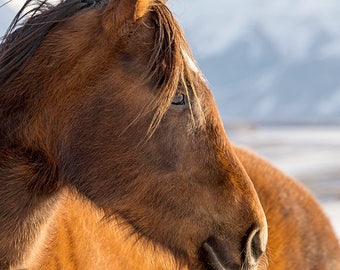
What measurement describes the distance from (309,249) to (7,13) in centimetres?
273

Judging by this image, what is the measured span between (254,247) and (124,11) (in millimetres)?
1210

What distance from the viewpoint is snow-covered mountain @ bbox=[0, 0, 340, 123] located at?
128 metres

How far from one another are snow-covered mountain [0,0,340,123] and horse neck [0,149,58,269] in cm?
11375

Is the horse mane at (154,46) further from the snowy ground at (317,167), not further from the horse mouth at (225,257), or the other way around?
the snowy ground at (317,167)

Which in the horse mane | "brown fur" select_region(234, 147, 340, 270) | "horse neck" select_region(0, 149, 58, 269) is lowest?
"brown fur" select_region(234, 147, 340, 270)

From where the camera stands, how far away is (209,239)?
309 cm

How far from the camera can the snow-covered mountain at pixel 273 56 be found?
12838 centimetres

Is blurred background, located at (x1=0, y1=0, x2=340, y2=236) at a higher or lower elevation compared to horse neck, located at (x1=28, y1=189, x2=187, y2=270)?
lower

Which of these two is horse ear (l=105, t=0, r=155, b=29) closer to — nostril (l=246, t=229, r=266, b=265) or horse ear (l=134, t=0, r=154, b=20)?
horse ear (l=134, t=0, r=154, b=20)

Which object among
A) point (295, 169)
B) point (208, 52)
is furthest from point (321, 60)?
point (295, 169)

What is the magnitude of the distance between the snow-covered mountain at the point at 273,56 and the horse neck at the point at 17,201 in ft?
373

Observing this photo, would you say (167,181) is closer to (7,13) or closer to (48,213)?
(48,213)

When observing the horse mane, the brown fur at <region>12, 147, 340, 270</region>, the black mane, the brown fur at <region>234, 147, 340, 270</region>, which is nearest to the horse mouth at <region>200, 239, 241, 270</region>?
the brown fur at <region>12, 147, 340, 270</region>

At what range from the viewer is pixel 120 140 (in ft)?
9.99
